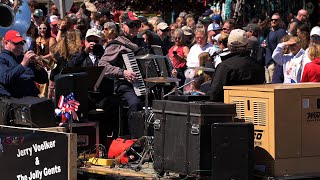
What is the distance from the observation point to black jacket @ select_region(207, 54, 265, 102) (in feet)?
33.1

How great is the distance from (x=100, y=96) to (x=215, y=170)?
379 cm

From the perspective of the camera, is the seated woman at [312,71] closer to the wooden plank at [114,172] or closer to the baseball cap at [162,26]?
the wooden plank at [114,172]

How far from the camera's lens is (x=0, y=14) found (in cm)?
1301

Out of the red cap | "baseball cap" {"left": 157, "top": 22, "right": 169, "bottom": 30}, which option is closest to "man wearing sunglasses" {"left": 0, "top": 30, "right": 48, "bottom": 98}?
the red cap

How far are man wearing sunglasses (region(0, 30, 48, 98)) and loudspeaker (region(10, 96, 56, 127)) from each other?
0.58 metres

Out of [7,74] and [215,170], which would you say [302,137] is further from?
[7,74]

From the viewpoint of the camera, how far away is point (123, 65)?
41.5 ft

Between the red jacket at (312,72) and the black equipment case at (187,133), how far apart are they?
231 cm

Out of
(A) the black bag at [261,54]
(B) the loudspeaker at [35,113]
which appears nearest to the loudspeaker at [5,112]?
(B) the loudspeaker at [35,113]

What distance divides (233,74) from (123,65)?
9.33ft

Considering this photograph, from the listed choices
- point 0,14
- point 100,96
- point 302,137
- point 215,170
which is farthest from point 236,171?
point 0,14

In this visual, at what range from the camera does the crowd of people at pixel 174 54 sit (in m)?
10.3

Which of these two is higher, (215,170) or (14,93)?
(14,93)

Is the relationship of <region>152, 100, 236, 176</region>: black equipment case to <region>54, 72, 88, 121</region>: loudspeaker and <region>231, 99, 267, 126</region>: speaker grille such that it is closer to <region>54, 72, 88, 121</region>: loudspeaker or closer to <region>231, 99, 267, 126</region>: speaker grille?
<region>231, 99, 267, 126</region>: speaker grille
